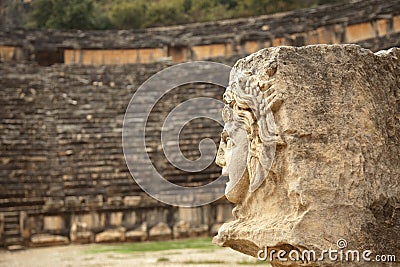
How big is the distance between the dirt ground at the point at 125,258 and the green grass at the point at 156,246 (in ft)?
0.99

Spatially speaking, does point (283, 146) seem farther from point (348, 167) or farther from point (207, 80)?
point (207, 80)

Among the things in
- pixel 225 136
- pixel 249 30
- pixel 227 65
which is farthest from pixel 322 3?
pixel 225 136

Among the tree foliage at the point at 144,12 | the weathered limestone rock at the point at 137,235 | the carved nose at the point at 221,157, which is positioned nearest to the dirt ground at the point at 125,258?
the weathered limestone rock at the point at 137,235

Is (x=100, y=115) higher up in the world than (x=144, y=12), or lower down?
lower down

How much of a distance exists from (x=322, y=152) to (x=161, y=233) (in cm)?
928

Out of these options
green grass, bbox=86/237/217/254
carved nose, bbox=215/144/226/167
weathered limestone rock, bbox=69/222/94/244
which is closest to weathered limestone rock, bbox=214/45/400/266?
carved nose, bbox=215/144/226/167

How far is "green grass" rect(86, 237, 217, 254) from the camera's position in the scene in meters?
10.8

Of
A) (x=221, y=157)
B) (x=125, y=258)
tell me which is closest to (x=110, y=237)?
(x=125, y=258)

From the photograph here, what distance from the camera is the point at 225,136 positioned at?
4.19 m

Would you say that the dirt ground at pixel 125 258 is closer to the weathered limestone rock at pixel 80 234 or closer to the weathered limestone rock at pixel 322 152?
the weathered limestone rock at pixel 80 234

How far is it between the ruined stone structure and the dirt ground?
135cm

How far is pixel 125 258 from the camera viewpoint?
31.4 feet

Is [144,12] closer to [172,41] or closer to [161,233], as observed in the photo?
[172,41]

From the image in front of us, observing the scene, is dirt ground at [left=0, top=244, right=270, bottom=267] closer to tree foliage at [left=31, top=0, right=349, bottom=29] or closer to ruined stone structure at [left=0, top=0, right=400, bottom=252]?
ruined stone structure at [left=0, top=0, right=400, bottom=252]
